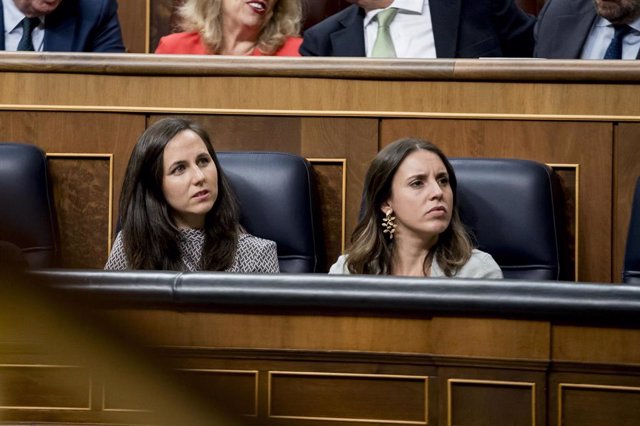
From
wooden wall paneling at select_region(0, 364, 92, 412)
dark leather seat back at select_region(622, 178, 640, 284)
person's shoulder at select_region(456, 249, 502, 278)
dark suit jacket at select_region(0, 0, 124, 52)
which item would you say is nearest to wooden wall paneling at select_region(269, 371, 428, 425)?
wooden wall paneling at select_region(0, 364, 92, 412)

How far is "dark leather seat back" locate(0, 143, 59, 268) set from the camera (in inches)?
41.4

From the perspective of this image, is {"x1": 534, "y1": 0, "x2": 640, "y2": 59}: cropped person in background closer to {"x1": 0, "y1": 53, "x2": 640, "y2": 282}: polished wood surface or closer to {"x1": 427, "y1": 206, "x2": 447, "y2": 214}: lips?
{"x1": 0, "y1": 53, "x2": 640, "y2": 282}: polished wood surface

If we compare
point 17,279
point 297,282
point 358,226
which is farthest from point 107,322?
point 358,226

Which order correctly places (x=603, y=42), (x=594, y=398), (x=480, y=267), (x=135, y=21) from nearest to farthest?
(x=594, y=398), (x=480, y=267), (x=603, y=42), (x=135, y=21)

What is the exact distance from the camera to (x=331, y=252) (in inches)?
43.1

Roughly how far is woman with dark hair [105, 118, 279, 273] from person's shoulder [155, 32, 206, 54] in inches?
10.8

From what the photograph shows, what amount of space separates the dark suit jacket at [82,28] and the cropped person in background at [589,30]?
1.91 feet

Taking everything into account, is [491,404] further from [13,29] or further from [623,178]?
[13,29]

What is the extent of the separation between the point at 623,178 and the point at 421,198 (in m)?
0.23

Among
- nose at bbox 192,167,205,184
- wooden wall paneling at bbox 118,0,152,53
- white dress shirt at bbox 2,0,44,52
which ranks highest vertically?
wooden wall paneling at bbox 118,0,152,53

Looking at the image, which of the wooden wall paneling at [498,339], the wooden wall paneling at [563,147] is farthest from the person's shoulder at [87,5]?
the wooden wall paneling at [498,339]

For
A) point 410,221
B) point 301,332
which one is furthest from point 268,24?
point 301,332

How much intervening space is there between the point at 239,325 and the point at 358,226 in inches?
13.5

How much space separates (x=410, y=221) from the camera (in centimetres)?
100
